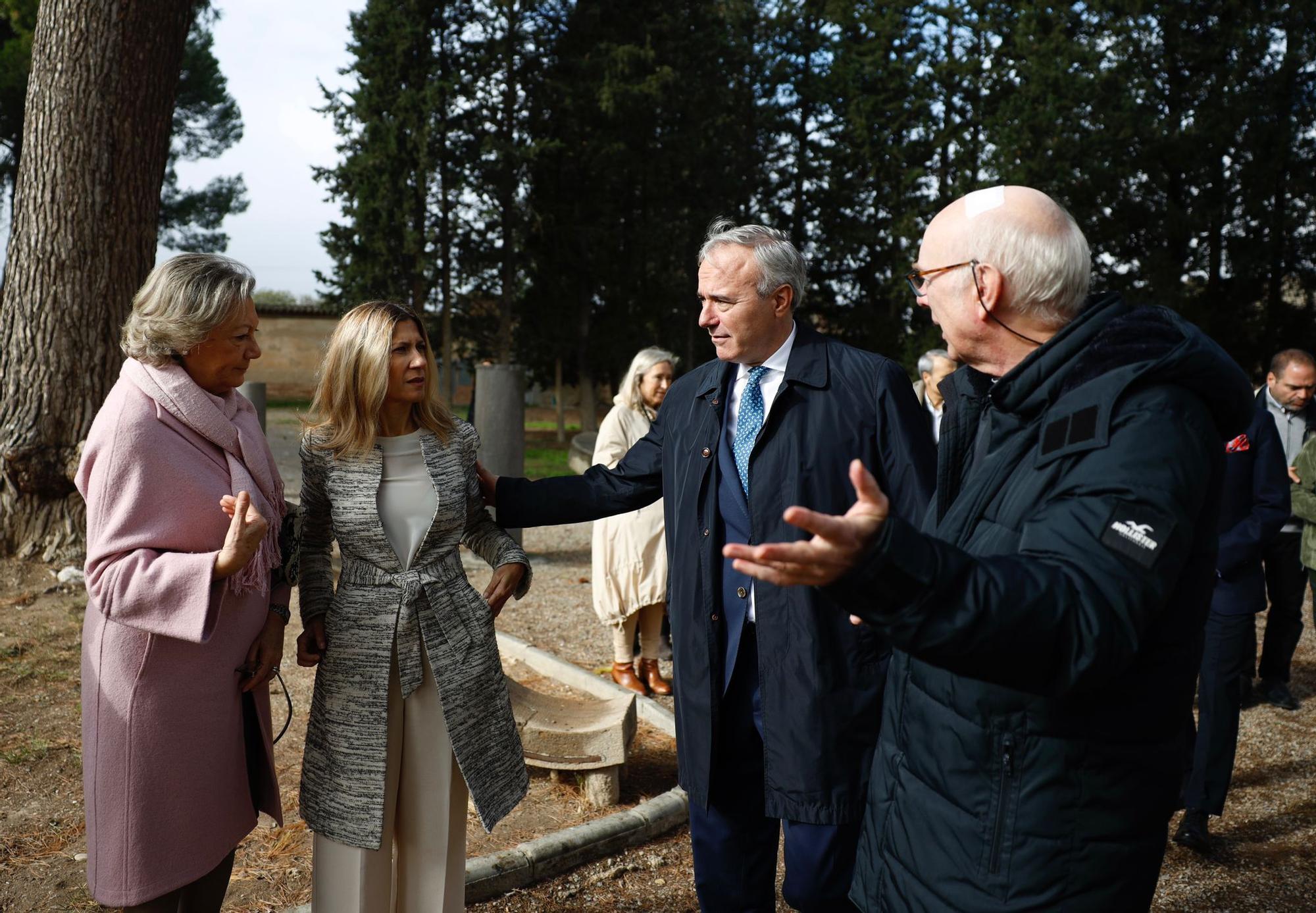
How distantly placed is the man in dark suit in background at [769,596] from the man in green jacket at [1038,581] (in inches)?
27.7

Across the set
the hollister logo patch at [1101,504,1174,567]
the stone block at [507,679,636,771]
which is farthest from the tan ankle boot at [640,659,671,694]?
the hollister logo patch at [1101,504,1174,567]

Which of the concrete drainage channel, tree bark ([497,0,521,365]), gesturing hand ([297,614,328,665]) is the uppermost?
tree bark ([497,0,521,365])

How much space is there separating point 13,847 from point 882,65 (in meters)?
33.5

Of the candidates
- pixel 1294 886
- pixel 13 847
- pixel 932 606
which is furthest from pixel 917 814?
pixel 13 847

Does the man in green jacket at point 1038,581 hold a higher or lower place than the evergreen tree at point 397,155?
lower

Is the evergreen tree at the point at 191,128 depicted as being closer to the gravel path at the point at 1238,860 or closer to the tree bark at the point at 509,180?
the tree bark at the point at 509,180

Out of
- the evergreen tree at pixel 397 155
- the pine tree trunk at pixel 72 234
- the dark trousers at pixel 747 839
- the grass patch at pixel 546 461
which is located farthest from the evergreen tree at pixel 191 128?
the dark trousers at pixel 747 839

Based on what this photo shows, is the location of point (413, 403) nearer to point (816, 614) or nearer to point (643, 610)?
point (816, 614)

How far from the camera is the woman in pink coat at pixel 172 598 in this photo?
2564 mm

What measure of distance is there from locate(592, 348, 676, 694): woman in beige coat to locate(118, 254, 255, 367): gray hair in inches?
156

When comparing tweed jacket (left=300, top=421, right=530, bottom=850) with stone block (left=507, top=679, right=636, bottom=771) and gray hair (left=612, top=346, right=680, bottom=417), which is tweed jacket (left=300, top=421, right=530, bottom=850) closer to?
stone block (left=507, top=679, right=636, bottom=771)

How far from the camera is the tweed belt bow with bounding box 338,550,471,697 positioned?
118 inches

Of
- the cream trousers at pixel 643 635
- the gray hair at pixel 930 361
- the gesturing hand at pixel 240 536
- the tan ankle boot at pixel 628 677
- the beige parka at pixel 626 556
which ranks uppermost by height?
the gray hair at pixel 930 361

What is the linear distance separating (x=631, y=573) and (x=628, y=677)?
0.68 m
